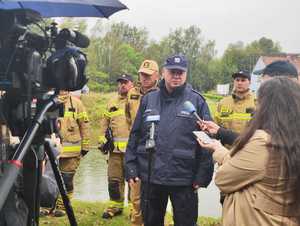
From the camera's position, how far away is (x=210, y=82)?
189 ft

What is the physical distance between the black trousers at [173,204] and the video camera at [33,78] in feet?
5.77

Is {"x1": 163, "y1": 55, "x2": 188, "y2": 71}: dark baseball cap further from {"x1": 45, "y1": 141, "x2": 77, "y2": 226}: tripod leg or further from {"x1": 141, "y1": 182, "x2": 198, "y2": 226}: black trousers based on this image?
{"x1": 45, "y1": 141, "x2": 77, "y2": 226}: tripod leg

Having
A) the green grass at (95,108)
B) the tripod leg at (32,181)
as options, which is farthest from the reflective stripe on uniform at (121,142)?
the green grass at (95,108)

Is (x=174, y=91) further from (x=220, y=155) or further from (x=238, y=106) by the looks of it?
(x=238, y=106)

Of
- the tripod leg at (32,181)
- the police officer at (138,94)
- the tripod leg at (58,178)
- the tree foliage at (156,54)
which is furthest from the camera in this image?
the tree foliage at (156,54)

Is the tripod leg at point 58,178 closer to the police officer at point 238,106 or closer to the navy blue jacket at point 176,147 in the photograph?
the navy blue jacket at point 176,147

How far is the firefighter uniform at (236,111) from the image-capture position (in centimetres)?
589

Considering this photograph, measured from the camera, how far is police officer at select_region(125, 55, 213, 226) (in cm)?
392

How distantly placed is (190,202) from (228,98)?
2497 mm

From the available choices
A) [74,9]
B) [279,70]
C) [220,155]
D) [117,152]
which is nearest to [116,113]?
[117,152]

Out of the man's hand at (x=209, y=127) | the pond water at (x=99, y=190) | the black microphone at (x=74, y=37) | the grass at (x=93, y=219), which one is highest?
the black microphone at (x=74, y=37)

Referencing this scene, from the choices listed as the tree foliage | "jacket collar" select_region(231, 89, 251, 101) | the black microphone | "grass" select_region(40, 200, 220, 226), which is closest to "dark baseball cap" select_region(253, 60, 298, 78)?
the black microphone

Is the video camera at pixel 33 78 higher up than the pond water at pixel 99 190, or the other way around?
the video camera at pixel 33 78

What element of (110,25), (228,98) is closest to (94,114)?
(228,98)
